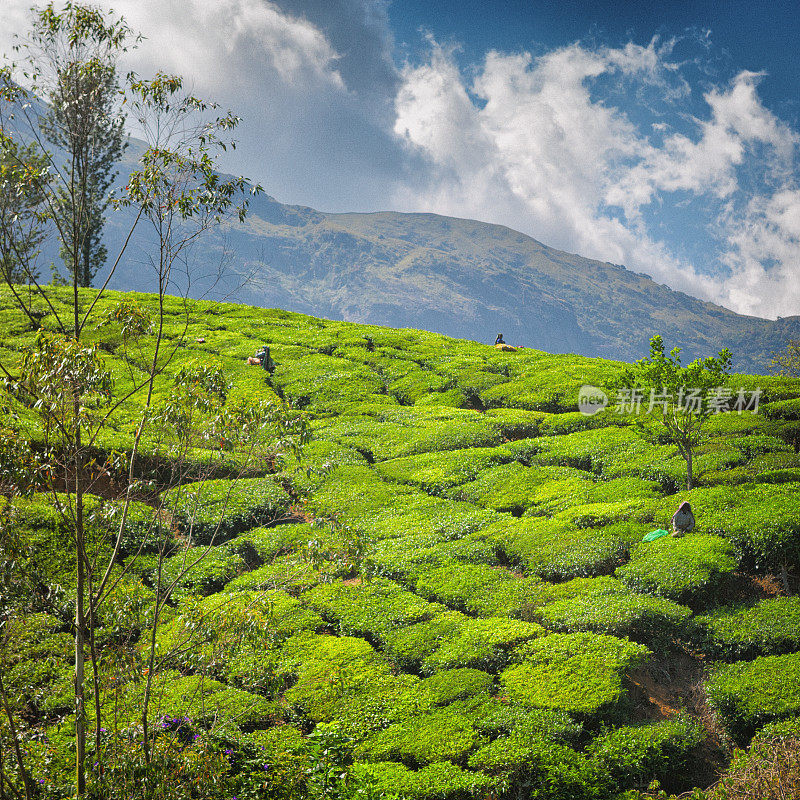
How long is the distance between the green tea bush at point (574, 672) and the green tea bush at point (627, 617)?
423 mm

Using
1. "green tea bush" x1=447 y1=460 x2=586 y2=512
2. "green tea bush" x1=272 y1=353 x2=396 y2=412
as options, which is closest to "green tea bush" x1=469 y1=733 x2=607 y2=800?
"green tea bush" x1=447 y1=460 x2=586 y2=512

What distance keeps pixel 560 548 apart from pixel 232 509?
11.6 m

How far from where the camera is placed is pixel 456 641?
14031 mm

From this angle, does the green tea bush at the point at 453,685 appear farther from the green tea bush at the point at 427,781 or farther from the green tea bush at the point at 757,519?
the green tea bush at the point at 757,519

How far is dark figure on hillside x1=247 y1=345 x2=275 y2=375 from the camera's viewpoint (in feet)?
119

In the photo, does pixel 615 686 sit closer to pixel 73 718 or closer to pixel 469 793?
pixel 469 793

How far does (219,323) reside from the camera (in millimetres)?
47156

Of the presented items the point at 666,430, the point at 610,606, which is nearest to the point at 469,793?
the point at 610,606

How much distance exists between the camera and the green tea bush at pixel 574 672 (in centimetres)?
1181

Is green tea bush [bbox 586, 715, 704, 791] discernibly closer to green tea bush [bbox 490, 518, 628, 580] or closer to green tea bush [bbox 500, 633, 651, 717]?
green tea bush [bbox 500, 633, 651, 717]

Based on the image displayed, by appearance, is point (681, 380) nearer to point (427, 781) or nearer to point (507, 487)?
point (507, 487)

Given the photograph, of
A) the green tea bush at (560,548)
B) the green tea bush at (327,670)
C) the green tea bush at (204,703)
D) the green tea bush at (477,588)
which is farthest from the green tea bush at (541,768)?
the green tea bush at (560,548)

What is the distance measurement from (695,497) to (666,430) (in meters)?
6.70

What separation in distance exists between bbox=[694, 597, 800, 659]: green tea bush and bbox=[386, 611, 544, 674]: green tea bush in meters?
3.91
